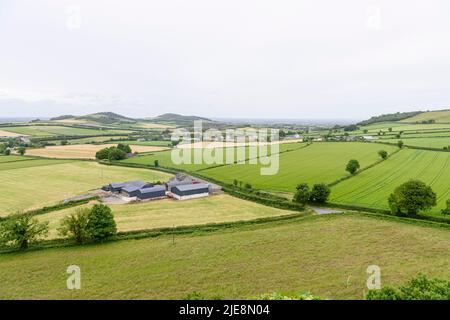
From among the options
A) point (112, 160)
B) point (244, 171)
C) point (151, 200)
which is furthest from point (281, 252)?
point (112, 160)

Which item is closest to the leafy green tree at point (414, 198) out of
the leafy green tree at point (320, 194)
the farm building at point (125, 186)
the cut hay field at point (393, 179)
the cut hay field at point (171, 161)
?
the cut hay field at point (393, 179)

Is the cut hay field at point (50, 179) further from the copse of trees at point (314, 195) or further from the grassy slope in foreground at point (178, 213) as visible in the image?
the copse of trees at point (314, 195)

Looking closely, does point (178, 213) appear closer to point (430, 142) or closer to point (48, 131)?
point (430, 142)

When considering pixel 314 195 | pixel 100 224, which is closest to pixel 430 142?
pixel 314 195

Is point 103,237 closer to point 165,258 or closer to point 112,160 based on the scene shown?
point 165,258

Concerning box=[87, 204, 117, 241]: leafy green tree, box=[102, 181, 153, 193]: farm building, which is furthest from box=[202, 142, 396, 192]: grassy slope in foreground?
box=[87, 204, 117, 241]: leafy green tree

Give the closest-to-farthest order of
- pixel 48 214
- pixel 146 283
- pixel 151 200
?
1. pixel 146 283
2. pixel 48 214
3. pixel 151 200

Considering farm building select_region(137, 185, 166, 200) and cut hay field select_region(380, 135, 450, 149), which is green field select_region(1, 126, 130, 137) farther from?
cut hay field select_region(380, 135, 450, 149)
